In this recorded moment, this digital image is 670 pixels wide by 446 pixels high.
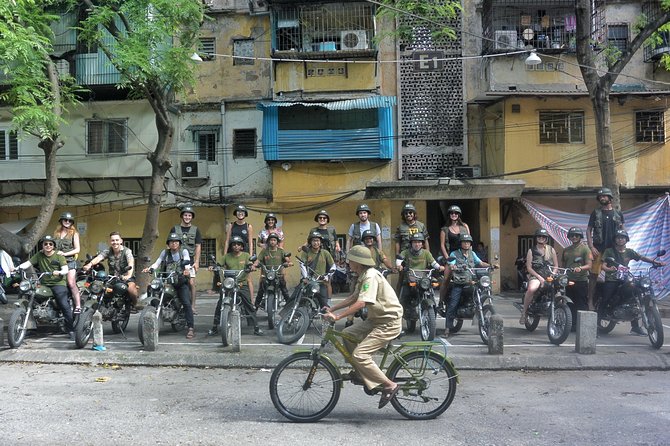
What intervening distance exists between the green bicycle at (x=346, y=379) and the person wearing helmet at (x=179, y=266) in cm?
417

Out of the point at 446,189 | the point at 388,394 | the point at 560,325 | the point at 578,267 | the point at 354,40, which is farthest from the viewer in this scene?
the point at 354,40

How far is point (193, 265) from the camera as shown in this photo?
31.5 ft

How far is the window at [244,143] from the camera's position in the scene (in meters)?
18.8

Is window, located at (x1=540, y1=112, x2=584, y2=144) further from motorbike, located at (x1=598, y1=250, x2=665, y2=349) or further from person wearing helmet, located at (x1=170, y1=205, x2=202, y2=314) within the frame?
person wearing helmet, located at (x1=170, y1=205, x2=202, y2=314)

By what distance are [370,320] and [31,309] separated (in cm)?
639

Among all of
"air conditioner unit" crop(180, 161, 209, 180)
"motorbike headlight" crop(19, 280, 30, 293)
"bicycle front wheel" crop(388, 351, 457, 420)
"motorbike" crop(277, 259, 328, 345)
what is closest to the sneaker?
"motorbike" crop(277, 259, 328, 345)

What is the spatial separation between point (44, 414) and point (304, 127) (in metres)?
13.0

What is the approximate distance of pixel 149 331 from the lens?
8.64m

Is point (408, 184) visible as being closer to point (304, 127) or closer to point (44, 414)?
point (304, 127)

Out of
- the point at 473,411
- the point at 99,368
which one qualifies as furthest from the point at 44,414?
the point at 473,411

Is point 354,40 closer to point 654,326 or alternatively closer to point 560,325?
point 560,325

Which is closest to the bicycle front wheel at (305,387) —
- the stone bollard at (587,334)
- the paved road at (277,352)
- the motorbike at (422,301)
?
the paved road at (277,352)

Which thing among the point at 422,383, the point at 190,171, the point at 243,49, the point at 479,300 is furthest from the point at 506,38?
the point at 422,383

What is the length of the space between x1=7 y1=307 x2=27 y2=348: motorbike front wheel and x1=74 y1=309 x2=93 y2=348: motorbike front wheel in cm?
82
